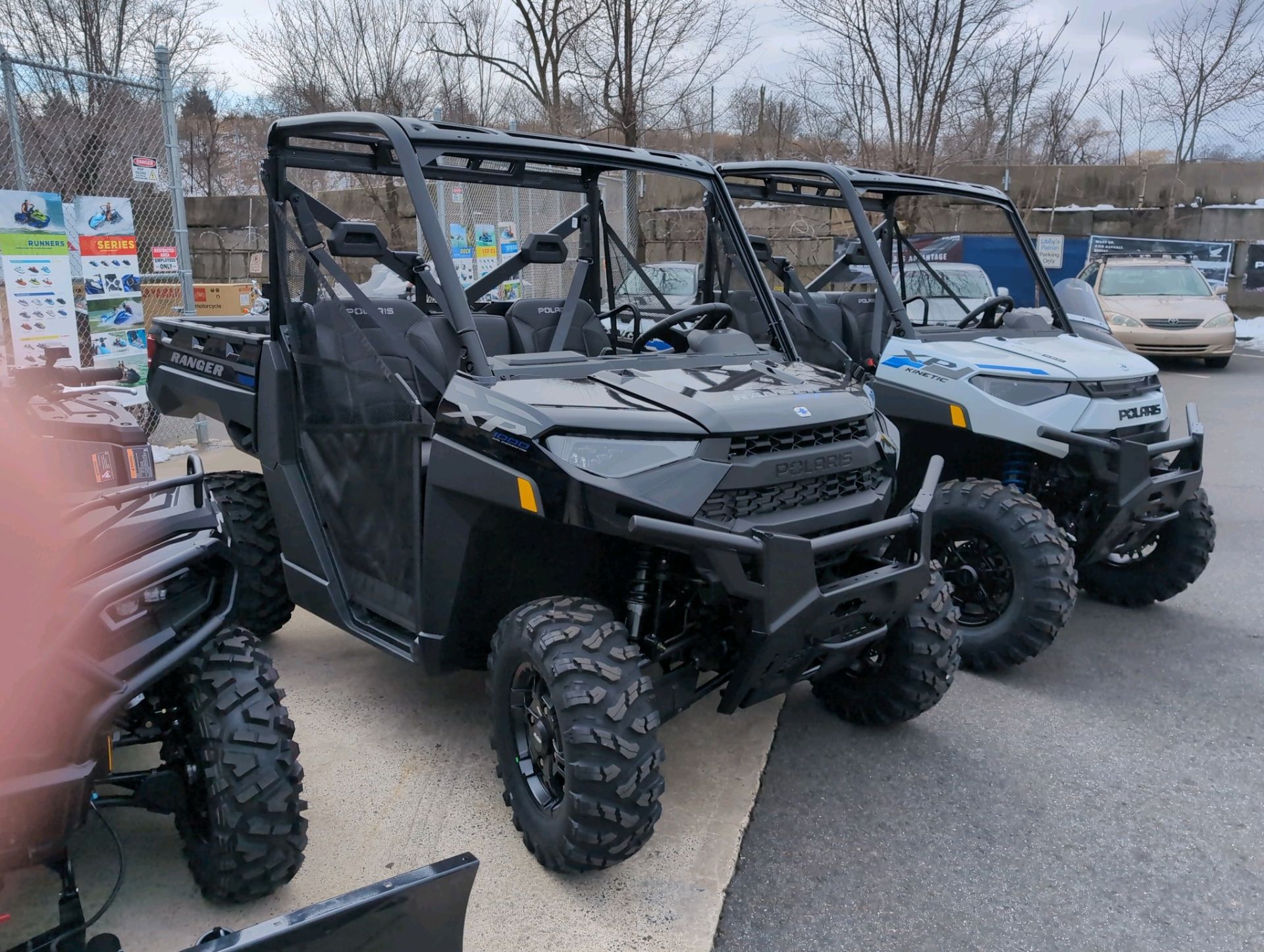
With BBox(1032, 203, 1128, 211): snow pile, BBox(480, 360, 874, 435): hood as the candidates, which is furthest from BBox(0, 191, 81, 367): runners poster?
BBox(1032, 203, 1128, 211): snow pile

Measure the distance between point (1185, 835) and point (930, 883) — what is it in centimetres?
96

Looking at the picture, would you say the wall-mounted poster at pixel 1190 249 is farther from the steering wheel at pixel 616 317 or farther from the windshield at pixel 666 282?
the steering wheel at pixel 616 317

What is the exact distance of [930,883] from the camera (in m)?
2.88

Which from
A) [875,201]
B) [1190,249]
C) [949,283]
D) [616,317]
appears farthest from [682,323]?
[1190,249]

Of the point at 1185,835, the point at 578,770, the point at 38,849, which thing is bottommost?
the point at 1185,835

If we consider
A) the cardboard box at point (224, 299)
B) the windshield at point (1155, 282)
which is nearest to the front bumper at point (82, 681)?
the cardboard box at point (224, 299)

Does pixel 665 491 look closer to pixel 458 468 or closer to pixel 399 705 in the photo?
pixel 458 468

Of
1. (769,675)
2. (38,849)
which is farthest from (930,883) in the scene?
(38,849)

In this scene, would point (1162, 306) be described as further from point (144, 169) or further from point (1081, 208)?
point (144, 169)

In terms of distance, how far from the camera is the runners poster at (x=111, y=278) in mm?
7102

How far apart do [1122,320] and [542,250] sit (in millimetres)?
12772

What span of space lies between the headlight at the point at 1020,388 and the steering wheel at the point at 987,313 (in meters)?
0.84

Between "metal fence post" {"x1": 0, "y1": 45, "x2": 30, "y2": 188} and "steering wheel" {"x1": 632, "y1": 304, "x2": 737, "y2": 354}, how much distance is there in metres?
5.06

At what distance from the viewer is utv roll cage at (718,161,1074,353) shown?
5.07 m
